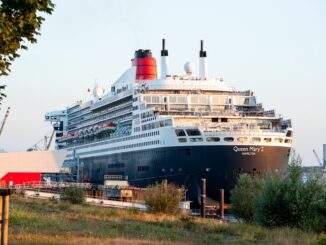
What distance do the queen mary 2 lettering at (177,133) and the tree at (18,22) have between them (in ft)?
141

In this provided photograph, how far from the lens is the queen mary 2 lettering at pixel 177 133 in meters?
59.4

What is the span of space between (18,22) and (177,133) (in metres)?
47.4

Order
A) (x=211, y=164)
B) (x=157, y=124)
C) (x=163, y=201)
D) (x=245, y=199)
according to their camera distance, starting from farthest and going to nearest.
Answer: (x=157, y=124), (x=211, y=164), (x=245, y=199), (x=163, y=201)

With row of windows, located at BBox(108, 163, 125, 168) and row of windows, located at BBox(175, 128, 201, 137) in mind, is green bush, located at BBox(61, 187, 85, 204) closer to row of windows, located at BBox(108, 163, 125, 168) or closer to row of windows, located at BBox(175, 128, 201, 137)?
row of windows, located at BBox(175, 128, 201, 137)

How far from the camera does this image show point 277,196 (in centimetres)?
2830

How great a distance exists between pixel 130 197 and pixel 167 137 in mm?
6939

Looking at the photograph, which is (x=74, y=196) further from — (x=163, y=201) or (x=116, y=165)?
(x=116, y=165)

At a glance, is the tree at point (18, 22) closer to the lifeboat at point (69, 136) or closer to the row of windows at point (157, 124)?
the row of windows at point (157, 124)

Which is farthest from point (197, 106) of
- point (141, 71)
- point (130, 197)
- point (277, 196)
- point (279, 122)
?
point (277, 196)

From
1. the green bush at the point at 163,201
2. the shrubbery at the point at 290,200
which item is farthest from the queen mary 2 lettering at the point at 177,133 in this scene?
the shrubbery at the point at 290,200

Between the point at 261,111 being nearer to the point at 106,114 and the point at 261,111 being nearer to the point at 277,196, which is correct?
the point at 106,114

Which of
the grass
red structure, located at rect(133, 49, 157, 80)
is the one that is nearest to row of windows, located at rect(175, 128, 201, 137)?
red structure, located at rect(133, 49, 157, 80)

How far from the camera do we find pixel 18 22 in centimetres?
1523

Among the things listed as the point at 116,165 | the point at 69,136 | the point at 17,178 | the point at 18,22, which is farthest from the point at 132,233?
the point at 69,136
